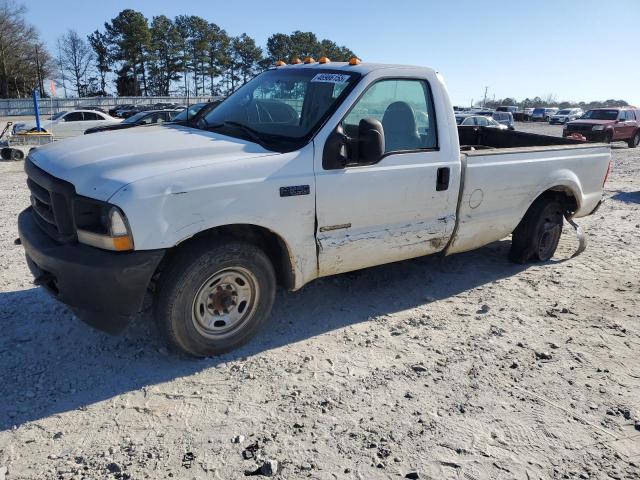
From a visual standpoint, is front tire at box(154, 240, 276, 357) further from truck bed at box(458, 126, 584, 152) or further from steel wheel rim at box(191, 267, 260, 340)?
truck bed at box(458, 126, 584, 152)

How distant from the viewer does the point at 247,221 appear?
3346 millimetres

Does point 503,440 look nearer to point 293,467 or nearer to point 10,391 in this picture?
point 293,467

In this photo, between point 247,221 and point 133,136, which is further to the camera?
point 133,136

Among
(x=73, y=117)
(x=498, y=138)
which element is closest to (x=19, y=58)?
(x=73, y=117)

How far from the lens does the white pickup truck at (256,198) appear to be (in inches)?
120

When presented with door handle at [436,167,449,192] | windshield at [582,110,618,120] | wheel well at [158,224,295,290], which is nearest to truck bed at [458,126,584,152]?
door handle at [436,167,449,192]

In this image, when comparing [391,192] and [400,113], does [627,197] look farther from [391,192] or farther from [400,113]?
[391,192]

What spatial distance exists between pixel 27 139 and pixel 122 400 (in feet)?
56.6

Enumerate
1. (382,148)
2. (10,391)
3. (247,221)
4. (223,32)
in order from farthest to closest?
(223,32)
(382,148)
(247,221)
(10,391)

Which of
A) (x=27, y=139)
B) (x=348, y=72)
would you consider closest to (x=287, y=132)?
(x=348, y=72)

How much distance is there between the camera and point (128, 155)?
10.9 feet

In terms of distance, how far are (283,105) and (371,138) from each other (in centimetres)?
98

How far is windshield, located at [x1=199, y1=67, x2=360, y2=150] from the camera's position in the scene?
3807 mm

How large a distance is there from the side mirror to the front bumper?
1.60 metres
